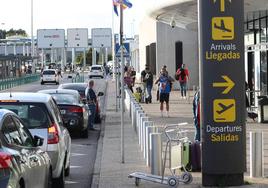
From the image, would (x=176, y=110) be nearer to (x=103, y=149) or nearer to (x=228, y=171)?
(x=103, y=149)

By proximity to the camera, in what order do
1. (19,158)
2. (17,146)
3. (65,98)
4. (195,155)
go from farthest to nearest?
1. (65,98)
2. (195,155)
3. (17,146)
4. (19,158)

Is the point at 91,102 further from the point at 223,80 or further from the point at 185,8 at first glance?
the point at 223,80

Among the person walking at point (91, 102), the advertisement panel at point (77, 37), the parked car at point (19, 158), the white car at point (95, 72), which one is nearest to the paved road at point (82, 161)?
the person walking at point (91, 102)

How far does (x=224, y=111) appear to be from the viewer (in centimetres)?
995

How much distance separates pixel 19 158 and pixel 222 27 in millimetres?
4338

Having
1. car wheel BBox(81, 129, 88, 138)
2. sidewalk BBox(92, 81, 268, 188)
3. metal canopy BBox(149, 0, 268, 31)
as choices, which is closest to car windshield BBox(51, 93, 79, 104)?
car wheel BBox(81, 129, 88, 138)

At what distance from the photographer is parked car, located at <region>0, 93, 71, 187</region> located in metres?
10.2

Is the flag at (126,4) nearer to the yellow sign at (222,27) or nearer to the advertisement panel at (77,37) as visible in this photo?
the yellow sign at (222,27)

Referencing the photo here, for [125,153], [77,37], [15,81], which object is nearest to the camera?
[125,153]

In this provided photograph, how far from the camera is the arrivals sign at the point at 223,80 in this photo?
32.6 feet

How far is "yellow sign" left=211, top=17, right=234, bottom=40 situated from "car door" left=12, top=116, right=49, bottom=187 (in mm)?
3231

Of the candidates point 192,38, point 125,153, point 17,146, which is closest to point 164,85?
point 125,153

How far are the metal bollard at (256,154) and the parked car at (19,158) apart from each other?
12.5 feet

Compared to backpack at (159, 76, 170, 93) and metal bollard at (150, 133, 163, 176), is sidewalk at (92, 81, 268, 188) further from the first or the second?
backpack at (159, 76, 170, 93)
